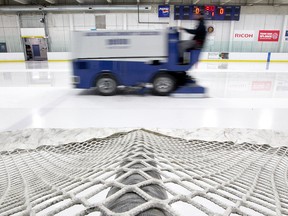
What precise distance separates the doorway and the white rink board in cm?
1448

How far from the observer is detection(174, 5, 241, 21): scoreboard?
15.2 metres

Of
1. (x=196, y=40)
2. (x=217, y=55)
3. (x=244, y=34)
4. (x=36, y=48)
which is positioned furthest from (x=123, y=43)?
(x=36, y=48)

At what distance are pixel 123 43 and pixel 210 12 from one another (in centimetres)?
1258

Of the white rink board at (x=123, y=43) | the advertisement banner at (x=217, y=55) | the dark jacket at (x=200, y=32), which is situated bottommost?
the advertisement banner at (x=217, y=55)

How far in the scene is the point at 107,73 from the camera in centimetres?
516

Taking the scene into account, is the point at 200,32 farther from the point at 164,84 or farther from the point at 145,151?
the point at 145,151

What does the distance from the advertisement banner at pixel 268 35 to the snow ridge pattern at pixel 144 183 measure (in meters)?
17.2

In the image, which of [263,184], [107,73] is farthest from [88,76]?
[263,184]

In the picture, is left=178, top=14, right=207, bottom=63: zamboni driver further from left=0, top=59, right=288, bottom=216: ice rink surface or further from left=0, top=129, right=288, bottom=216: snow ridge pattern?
left=0, top=129, right=288, bottom=216: snow ridge pattern

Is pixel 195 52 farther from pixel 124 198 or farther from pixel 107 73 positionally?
pixel 124 198

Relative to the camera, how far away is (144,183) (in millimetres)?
818

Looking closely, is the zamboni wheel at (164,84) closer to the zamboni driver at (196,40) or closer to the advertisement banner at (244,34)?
the zamboni driver at (196,40)

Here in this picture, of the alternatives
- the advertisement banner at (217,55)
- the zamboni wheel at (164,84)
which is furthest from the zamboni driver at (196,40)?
the advertisement banner at (217,55)

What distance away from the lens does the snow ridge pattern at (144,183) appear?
2.42ft
